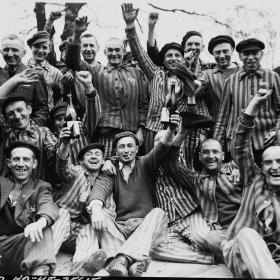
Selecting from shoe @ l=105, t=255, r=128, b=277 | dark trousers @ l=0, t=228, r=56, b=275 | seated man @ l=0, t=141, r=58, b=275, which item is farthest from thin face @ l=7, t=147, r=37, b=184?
shoe @ l=105, t=255, r=128, b=277

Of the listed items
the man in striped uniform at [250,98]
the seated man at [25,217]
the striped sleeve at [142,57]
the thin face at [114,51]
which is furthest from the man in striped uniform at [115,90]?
the seated man at [25,217]

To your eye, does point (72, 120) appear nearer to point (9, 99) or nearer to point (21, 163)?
point (9, 99)

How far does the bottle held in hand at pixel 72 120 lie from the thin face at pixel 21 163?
18.0 inches

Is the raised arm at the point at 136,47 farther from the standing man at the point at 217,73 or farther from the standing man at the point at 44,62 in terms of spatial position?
the standing man at the point at 44,62

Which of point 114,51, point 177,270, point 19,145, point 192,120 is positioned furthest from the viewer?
point 114,51

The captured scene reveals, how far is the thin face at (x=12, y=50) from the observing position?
6.06 meters

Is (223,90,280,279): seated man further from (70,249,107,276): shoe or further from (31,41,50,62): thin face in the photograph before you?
(31,41,50,62): thin face

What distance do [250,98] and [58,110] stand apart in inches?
86.3

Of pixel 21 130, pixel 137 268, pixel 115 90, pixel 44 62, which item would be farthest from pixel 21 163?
pixel 44 62

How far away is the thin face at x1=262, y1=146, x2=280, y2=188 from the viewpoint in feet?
15.3

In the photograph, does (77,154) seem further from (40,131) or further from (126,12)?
(126,12)

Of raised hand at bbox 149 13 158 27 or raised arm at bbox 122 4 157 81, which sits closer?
raised arm at bbox 122 4 157 81

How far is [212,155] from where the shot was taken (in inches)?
211

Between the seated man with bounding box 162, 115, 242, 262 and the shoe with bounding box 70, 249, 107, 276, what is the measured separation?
0.98 meters
